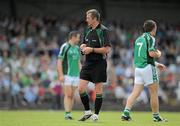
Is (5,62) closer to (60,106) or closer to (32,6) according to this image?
(60,106)

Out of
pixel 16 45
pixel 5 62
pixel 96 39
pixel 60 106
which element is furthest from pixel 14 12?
pixel 96 39

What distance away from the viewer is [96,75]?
1598 centimetres

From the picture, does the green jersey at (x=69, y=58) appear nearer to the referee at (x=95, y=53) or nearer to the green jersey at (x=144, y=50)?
the referee at (x=95, y=53)

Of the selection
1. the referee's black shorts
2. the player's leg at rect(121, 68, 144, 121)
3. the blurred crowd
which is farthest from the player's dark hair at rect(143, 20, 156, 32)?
the blurred crowd

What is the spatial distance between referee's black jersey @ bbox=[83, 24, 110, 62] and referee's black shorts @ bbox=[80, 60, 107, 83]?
116 millimetres

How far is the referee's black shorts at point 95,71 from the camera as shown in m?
16.0

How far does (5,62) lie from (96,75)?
42.5 feet

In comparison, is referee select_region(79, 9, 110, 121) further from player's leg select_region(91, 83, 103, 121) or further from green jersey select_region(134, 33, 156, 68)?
green jersey select_region(134, 33, 156, 68)

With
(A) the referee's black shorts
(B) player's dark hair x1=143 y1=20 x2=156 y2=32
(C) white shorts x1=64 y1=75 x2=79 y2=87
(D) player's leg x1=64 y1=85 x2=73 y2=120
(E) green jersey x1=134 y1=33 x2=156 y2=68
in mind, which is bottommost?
(D) player's leg x1=64 y1=85 x2=73 y2=120

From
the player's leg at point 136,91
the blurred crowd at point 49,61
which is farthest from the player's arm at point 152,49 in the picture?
the blurred crowd at point 49,61

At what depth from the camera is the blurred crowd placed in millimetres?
27516

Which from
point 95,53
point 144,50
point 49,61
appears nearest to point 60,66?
point 95,53

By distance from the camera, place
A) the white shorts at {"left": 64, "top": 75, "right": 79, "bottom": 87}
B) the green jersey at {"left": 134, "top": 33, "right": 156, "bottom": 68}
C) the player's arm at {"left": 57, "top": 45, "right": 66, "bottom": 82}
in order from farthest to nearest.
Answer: the white shorts at {"left": 64, "top": 75, "right": 79, "bottom": 87} < the player's arm at {"left": 57, "top": 45, "right": 66, "bottom": 82} < the green jersey at {"left": 134, "top": 33, "right": 156, "bottom": 68}

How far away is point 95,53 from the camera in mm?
16031
